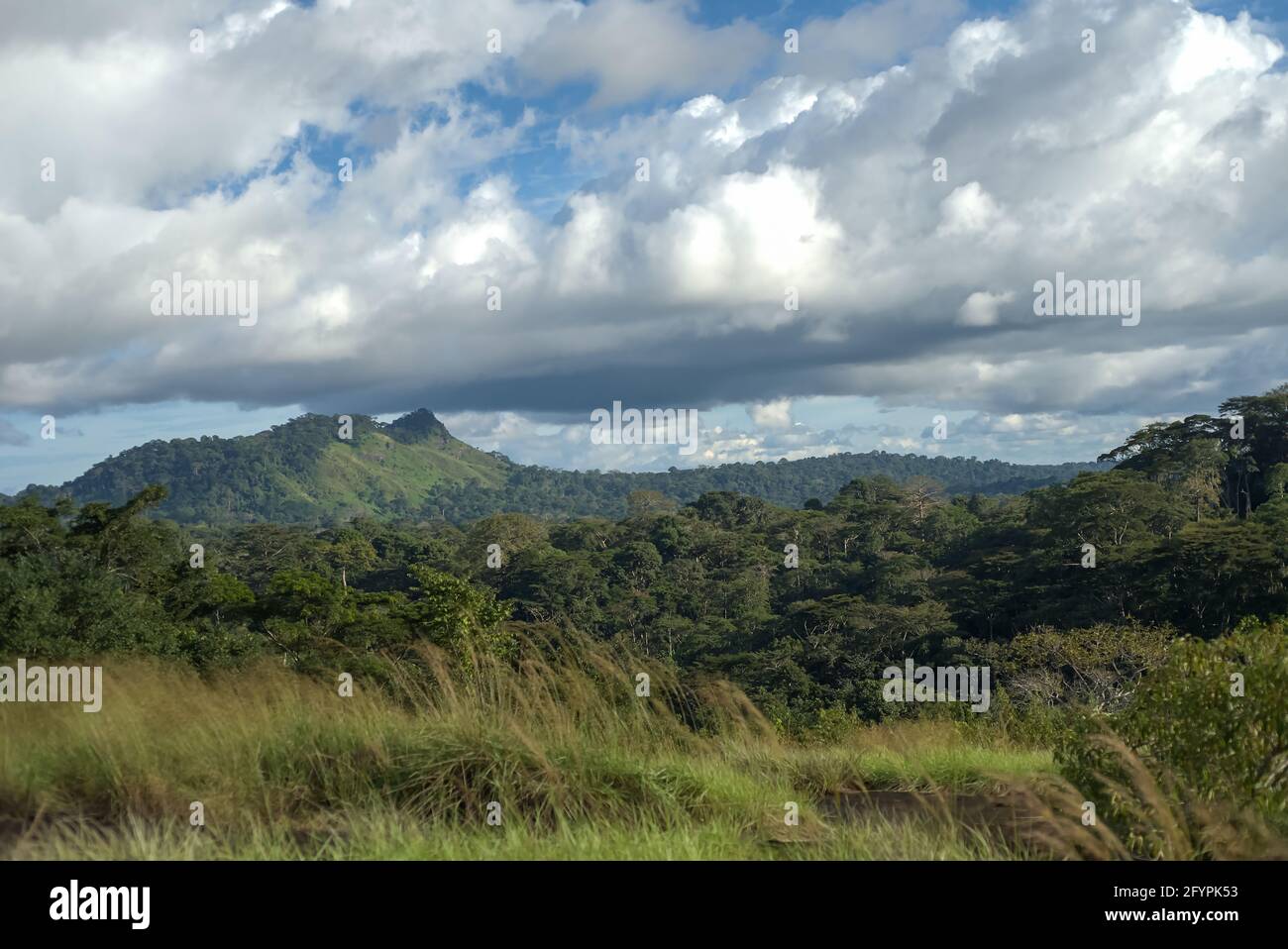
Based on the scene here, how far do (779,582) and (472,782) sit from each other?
59044 millimetres

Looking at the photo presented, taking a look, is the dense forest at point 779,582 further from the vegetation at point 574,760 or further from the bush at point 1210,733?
the bush at point 1210,733

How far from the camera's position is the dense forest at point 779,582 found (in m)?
21.3

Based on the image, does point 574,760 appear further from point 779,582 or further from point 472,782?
point 779,582

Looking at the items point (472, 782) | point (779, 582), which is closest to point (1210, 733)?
point (472, 782)

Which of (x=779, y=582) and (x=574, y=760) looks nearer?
(x=574, y=760)

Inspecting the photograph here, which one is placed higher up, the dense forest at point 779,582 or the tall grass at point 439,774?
the tall grass at point 439,774

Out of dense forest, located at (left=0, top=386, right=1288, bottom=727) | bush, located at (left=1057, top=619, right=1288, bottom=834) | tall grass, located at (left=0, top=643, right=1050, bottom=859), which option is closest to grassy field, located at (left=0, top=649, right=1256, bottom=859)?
tall grass, located at (left=0, top=643, right=1050, bottom=859)

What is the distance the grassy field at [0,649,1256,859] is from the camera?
4.04 metres

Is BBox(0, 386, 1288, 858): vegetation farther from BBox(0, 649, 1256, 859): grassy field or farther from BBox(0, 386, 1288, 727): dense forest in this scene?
BBox(0, 386, 1288, 727): dense forest

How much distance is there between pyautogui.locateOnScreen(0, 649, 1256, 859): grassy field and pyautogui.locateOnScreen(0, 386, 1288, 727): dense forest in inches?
32.9

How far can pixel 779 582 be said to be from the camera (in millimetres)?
62969

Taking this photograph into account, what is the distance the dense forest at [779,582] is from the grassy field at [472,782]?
2.75 ft

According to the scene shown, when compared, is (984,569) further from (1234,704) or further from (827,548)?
(1234,704)

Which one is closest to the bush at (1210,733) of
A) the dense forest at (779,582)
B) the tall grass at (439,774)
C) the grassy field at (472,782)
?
the grassy field at (472,782)
